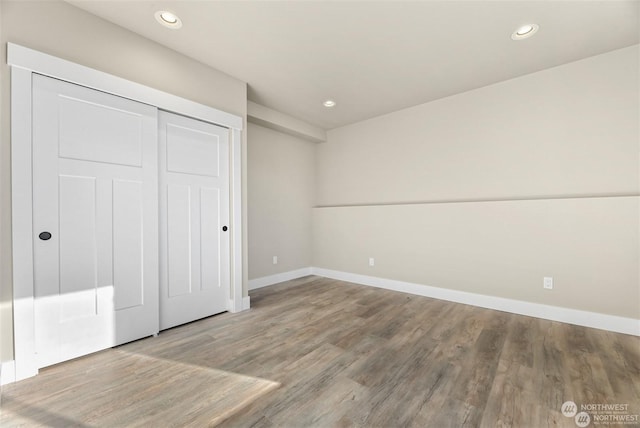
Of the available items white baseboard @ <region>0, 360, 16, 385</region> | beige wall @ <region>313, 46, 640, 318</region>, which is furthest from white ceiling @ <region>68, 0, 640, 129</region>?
white baseboard @ <region>0, 360, 16, 385</region>

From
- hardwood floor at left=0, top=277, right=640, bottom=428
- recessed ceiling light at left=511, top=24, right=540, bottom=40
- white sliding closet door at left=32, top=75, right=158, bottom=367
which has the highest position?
recessed ceiling light at left=511, top=24, right=540, bottom=40

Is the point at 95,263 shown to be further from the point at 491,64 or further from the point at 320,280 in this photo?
the point at 491,64

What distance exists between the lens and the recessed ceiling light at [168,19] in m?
2.04

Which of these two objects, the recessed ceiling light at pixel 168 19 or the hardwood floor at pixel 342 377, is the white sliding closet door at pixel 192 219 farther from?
the recessed ceiling light at pixel 168 19

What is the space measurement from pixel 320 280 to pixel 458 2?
390cm

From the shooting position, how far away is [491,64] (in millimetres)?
2758

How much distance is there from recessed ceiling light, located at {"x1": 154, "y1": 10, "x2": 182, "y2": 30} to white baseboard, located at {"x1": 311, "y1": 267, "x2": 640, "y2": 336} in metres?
3.89

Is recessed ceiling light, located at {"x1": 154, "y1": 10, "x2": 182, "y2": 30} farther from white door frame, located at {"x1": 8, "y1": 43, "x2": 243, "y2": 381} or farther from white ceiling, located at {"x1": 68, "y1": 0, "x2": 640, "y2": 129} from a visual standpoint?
white door frame, located at {"x1": 8, "y1": 43, "x2": 243, "y2": 381}

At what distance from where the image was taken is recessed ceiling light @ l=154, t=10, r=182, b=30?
2043mm

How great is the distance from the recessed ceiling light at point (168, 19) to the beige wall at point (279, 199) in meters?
1.80

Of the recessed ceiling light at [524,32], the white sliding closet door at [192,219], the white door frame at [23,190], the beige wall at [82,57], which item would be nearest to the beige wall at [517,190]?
the recessed ceiling light at [524,32]

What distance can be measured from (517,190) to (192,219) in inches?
148

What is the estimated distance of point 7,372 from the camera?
5.50ft

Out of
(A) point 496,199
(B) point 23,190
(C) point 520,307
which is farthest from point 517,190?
(B) point 23,190
